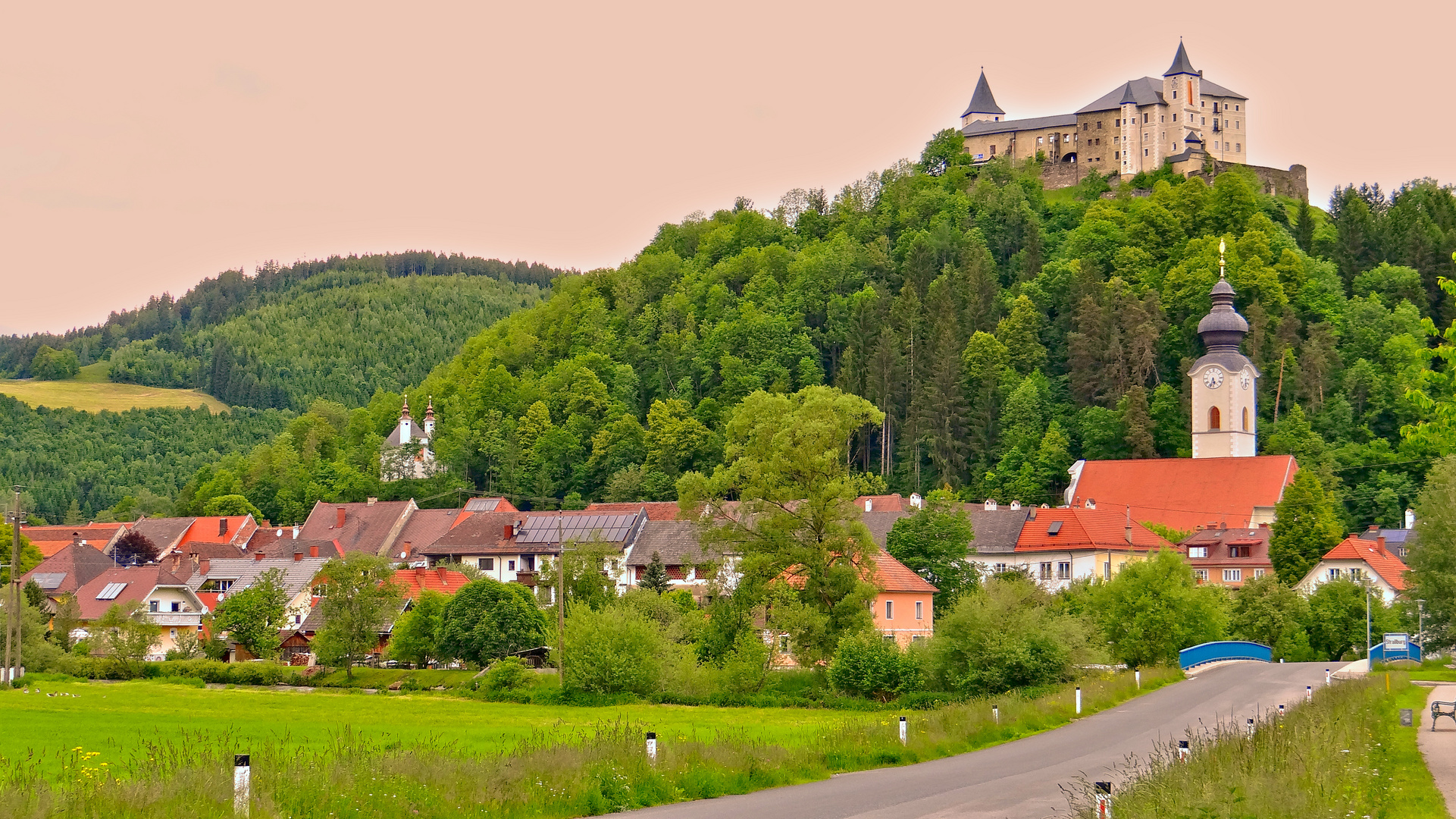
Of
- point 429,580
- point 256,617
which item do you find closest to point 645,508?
point 429,580

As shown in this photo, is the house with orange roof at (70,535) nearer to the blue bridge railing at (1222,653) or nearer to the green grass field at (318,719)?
the green grass field at (318,719)

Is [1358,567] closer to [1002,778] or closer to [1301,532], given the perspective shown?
[1301,532]

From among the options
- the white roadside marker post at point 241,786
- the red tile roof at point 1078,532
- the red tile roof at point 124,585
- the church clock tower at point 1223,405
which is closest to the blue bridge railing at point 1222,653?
the red tile roof at point 1078,532

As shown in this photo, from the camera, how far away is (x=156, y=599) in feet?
275

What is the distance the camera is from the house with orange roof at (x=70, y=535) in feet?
384

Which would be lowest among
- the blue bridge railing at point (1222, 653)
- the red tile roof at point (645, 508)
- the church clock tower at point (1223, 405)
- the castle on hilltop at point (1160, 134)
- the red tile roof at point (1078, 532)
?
the blue bridge railing at point (1222, 653)

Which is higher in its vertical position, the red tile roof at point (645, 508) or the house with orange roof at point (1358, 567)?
the red tile roof at point (645, 508)

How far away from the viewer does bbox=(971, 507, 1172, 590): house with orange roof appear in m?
86.0

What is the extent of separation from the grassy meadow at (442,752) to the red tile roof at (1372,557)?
Answer: 34.5m

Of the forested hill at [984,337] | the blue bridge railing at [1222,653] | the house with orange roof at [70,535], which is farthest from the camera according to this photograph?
the house with orange roof at [70,535]

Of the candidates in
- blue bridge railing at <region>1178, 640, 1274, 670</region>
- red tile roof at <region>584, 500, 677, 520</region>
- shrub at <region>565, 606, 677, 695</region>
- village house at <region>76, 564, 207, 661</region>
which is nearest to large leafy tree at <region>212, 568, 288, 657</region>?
village house at <region>76, 564, 207, 661</region>

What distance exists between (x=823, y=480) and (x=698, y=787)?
35.6 m

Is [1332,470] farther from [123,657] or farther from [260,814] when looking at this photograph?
[260,814]

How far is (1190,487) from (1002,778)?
80.4 m
